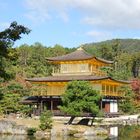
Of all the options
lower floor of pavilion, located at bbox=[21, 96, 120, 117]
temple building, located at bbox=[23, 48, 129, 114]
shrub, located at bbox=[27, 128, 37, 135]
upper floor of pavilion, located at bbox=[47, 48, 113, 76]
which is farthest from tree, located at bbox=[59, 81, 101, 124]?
upper floor of pavilion, located at bbox=[47, 48, 113, 76]

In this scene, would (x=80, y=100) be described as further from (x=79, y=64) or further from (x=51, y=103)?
(x=79, y=64)

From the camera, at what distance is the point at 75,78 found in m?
48.4

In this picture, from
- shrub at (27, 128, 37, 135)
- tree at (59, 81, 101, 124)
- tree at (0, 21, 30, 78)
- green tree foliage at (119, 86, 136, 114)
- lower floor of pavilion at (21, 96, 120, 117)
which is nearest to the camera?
tree at (0, 21, 30, 78)

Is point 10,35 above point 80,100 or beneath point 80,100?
above

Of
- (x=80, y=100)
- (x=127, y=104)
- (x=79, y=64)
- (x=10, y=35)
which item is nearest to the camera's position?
(x=10, y=35)

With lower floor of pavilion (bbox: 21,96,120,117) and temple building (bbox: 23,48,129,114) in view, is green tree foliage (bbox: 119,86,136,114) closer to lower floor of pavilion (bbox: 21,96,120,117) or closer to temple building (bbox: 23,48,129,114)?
Result: temple building (bbox: 23,48,129,114)

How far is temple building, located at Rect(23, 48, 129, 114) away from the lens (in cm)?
4873

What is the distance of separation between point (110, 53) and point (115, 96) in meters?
49.4

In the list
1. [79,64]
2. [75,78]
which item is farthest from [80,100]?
[79,64]

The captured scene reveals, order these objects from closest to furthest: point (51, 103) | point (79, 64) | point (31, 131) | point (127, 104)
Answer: point (31, 131)
point (51, 103)
point (79, 64)
point (127, 104)

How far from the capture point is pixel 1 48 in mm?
13305

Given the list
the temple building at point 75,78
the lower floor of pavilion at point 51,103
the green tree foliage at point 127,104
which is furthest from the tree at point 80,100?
the green tree foliage at point 127,104

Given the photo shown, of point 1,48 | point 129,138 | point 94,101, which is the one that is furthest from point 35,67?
point 1,48

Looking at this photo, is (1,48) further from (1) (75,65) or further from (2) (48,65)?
(2) (48,65)
